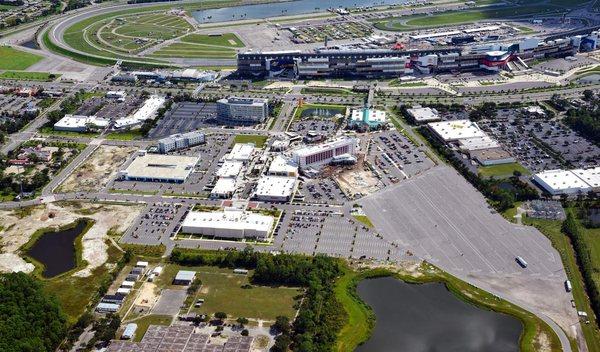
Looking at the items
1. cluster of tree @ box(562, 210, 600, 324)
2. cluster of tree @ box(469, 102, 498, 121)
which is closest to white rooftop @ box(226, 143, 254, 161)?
cluster of tree @ box(469, 102, 498, 121)

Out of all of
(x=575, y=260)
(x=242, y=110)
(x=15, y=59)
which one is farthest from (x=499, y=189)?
(x=15, y=59)

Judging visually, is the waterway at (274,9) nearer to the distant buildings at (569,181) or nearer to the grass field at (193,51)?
the grass field at (193,51)

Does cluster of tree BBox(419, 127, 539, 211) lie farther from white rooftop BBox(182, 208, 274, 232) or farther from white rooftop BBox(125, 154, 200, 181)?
white rooftop BBox(125, 154, 200, 181)

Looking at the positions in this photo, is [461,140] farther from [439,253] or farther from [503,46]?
[503,46]

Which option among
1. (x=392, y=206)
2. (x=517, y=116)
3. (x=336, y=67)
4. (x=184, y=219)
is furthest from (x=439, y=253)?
(x=336, y=67)

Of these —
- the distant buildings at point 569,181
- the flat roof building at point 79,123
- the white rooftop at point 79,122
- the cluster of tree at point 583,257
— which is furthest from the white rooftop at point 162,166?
the cluster of tree at point 583,257

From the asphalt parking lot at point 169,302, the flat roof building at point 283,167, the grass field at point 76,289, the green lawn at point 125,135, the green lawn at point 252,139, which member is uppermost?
the green lawn at point 125,135

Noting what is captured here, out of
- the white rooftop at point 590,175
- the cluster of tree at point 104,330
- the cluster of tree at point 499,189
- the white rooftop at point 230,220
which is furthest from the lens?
the white rooftop at point 590,175
